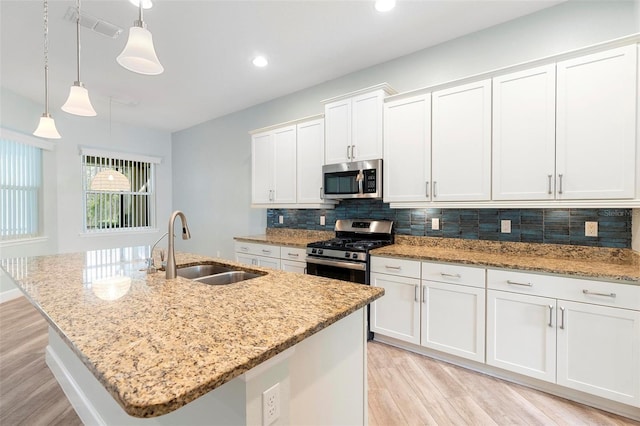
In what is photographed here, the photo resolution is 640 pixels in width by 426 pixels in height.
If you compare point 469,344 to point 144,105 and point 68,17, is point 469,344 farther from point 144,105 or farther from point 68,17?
point 144,105

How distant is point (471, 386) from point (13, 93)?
645 cm

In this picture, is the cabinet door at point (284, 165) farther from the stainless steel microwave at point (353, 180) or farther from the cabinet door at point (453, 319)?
the cabinet door at point (453, 319)

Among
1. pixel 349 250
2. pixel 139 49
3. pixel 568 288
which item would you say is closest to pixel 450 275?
pixel 568 288

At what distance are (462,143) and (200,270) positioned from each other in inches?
92.2

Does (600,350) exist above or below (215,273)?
below

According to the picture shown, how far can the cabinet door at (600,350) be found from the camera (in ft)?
5.77

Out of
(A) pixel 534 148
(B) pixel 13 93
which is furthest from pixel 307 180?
(B) pixel 13 93

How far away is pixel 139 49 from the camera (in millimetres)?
1479

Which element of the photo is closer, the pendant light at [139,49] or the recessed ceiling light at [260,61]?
the pendant light at [139,49]

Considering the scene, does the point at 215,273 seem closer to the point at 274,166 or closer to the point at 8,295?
the point at 274,166

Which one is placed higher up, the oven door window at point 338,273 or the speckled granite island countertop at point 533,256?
the speckled granite island countertop at point 533,256

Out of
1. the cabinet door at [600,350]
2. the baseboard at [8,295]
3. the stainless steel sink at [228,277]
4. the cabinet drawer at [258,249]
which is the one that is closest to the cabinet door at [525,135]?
the cabinet door at [600,350]

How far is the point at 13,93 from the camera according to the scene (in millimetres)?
4164

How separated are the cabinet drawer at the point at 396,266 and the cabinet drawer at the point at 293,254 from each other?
0.86 m
